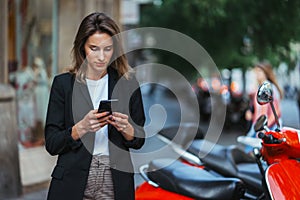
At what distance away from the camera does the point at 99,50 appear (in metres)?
2.72

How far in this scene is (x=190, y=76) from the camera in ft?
64.2

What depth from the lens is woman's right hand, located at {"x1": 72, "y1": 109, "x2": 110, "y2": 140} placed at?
101 inches

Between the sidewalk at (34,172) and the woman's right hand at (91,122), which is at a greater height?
the woman's right hand at (91,122)

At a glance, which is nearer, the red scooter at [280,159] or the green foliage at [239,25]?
the red scooter at [280,159]

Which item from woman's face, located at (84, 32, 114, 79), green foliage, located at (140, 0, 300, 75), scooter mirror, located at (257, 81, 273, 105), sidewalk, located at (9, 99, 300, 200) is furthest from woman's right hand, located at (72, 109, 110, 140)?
green foliage, located at (140, 0, 300, 75)

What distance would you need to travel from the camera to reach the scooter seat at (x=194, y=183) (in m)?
3.66

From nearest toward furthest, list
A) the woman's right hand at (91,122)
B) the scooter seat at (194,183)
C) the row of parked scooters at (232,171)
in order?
the woman's right hand at (91,122)
the row of parked scooters at (232,171)
the scooter seat at (194,183)

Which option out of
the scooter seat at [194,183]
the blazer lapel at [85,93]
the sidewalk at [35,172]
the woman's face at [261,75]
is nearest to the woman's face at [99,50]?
the blazer lapel at [85,93]

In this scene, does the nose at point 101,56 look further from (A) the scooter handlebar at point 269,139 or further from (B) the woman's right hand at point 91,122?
(A) the scooter handlebar at point 269,139

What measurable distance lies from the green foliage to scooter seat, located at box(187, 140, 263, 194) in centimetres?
563

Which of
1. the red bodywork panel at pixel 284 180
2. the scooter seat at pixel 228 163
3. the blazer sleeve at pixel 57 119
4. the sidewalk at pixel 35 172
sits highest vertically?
the blazer sleeve at pixel 57 119

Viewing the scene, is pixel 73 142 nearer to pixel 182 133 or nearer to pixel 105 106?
pixel 105 106

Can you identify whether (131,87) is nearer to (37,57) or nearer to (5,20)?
(5,20)

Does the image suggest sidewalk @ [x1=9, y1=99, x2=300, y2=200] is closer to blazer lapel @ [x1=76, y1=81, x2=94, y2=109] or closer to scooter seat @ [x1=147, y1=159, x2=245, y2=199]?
scooter seat @ [x1=147, y1=159, x2=245, y2=199]
